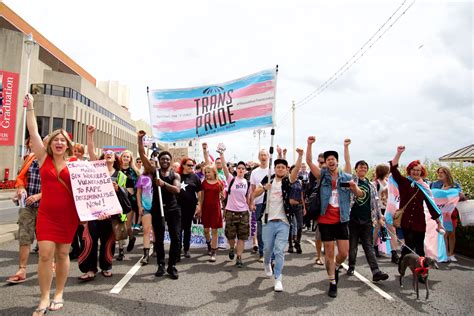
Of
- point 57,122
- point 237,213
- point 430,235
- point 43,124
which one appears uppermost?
point 57,122

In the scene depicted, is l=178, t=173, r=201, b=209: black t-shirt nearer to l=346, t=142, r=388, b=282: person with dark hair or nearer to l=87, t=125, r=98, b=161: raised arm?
l=87, t=125, r=98, b=161: raised arm

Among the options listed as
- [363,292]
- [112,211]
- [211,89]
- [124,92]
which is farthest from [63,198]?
[124,92]

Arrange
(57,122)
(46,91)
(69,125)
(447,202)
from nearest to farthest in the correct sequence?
(447,202) < (57,122) < (46,91) < (69,125)

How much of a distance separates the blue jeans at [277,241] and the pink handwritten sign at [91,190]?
2246mm

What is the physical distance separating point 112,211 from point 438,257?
21.2ft

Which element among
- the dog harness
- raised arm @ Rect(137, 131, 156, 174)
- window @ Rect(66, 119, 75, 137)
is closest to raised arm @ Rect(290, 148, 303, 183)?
the dog harness

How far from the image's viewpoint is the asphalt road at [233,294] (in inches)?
163

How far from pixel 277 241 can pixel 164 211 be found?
1.86m

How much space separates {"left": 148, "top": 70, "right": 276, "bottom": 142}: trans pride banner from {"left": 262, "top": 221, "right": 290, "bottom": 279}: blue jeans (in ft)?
5.87

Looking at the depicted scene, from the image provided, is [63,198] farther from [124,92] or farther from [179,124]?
[124,92]

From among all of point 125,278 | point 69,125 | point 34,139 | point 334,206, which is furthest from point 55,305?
point 69,125

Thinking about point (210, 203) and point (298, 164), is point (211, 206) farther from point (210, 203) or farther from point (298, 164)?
point (298, 164)

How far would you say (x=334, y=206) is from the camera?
512 cm

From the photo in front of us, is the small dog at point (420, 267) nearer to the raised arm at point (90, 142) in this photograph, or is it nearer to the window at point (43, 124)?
the raised arm at point (90, 142)
